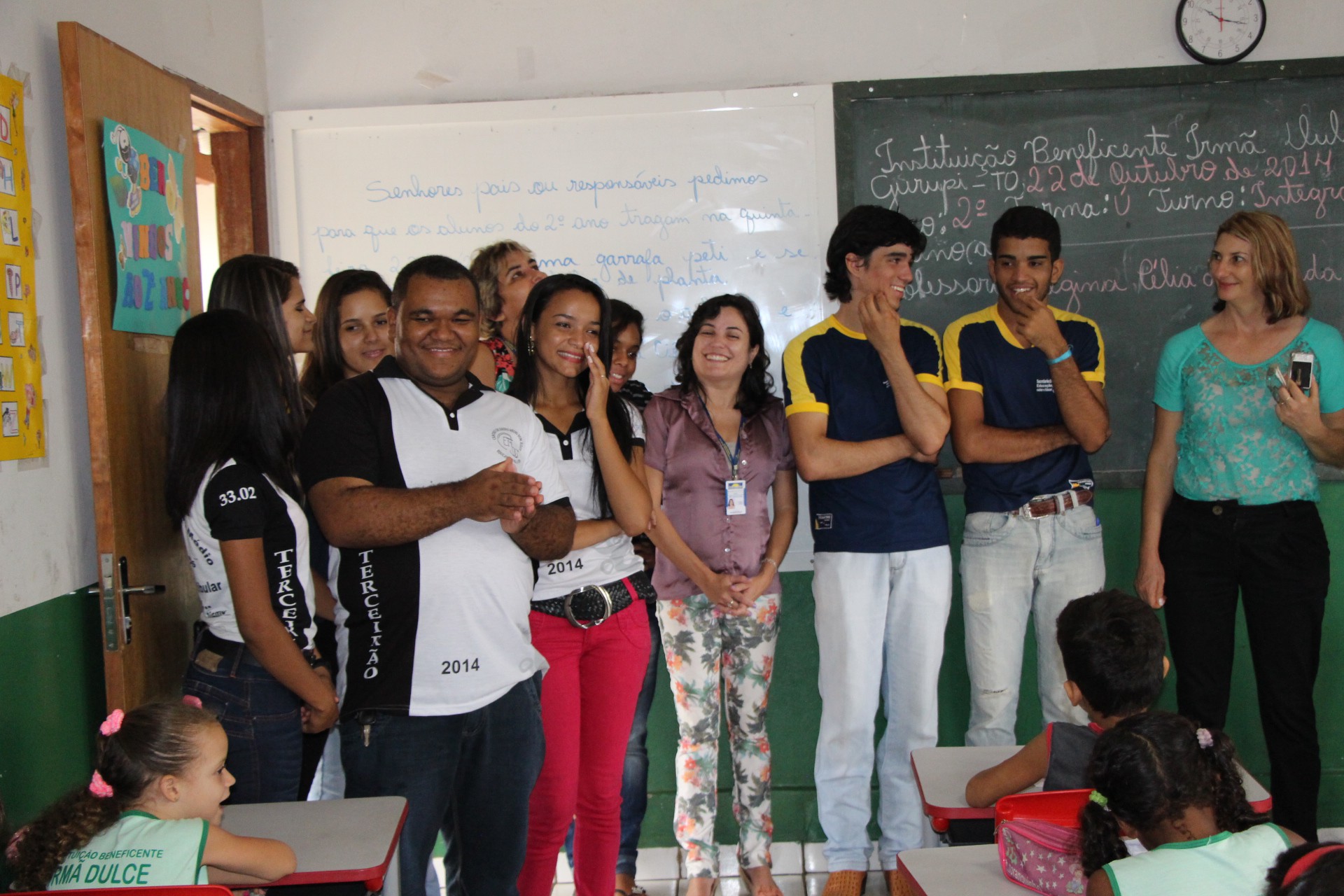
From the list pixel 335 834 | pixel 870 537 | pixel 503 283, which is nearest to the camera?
pixel 335 834

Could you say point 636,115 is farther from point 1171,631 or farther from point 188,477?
point 1171,631

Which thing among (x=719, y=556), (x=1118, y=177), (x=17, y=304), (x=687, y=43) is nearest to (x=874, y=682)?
(x=719, y=556)

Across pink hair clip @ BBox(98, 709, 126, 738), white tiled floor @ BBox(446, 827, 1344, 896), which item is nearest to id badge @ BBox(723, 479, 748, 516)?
white tiled floor @ BBox(446, 827, 1344, 896)

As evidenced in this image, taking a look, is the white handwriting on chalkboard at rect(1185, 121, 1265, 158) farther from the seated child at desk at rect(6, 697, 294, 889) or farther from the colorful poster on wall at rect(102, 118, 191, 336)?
the seated child at desk at rect(6, 697, 294, 889)

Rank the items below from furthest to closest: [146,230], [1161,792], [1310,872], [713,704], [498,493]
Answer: [713,704]
[146,230]
[498,493]
[1161,792]
[1310,872]

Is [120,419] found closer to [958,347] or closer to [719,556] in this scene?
[719,556]

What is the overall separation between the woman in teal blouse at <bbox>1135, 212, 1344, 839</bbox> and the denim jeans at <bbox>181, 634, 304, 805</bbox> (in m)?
2.19

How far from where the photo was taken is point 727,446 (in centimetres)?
278

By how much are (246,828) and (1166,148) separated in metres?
3.15

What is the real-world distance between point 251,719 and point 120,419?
77cm

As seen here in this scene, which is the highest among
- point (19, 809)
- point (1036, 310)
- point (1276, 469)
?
point (1036, 310)

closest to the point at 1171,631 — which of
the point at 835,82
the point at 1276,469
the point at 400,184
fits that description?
the point at 1276,469

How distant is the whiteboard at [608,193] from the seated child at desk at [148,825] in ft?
6.80

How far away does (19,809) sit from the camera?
77.2 inches
